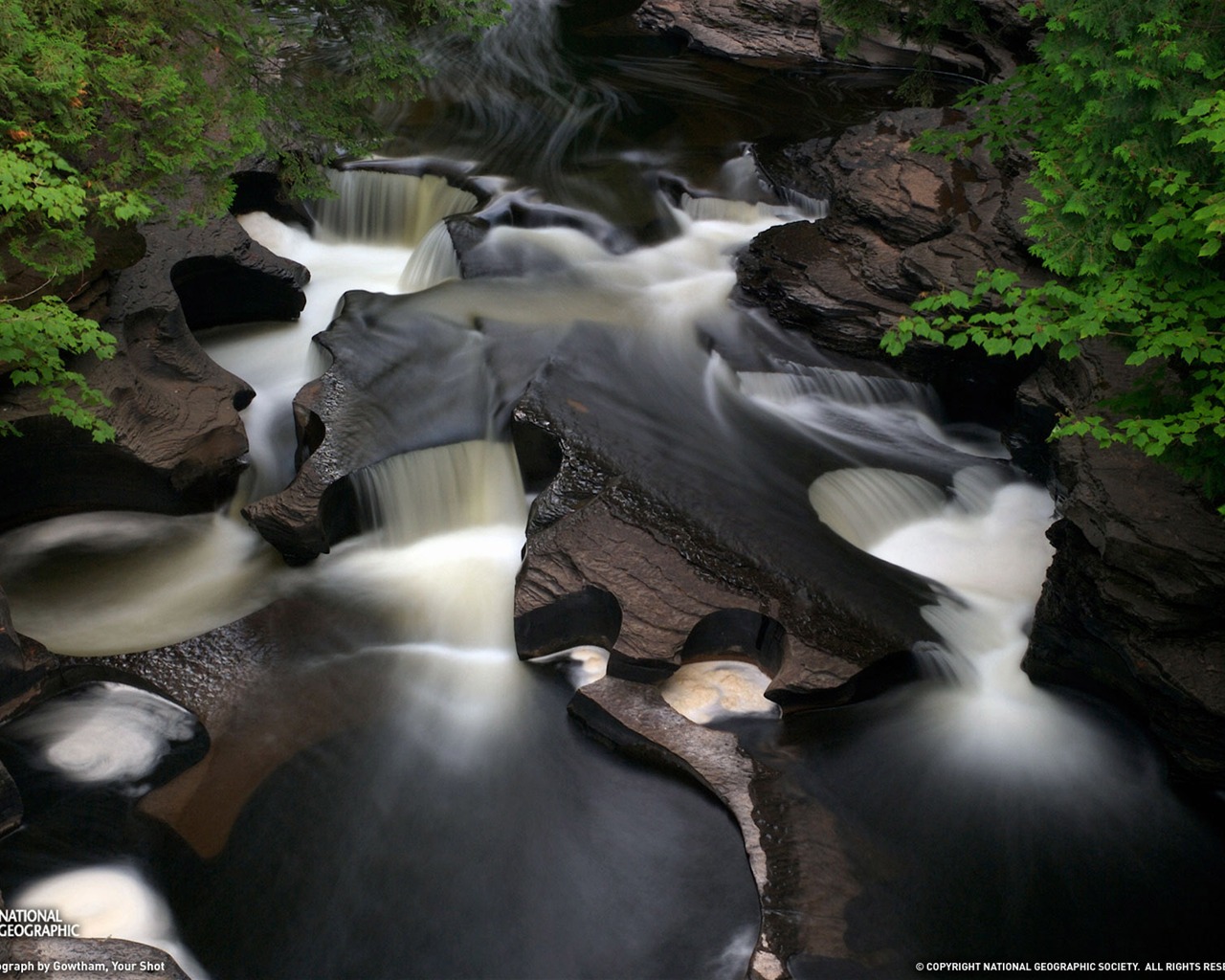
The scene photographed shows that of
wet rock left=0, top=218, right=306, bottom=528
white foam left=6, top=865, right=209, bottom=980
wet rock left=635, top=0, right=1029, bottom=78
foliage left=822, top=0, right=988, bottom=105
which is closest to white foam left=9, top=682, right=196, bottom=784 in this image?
white foam left=6, top=865, right=209, bottom=980

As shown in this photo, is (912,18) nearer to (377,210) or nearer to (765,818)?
(377,210)

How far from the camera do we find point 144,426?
7.15m

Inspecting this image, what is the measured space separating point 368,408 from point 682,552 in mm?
2681

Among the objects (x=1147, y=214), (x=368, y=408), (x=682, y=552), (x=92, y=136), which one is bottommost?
(x=682, y=552)

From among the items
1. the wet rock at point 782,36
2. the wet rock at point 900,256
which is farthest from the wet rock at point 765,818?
the wet rock at point 782,36

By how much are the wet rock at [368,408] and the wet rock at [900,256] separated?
120 inches

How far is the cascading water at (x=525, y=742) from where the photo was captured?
503cm

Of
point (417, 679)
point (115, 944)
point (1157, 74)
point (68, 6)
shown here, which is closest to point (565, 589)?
point (417, 679)

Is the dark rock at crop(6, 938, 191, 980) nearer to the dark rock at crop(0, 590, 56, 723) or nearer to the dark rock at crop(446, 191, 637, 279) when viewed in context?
the dark rock at crop(0, 590, 56, 723)

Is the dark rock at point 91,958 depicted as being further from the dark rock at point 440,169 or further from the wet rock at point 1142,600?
the dark rock at point 440,169

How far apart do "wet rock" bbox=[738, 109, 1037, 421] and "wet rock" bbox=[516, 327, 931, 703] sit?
1.60 metres

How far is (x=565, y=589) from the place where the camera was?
20.6ft

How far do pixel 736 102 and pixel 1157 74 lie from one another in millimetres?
9233

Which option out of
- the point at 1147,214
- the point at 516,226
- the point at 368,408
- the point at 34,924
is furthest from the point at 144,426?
the point at 1147,214
